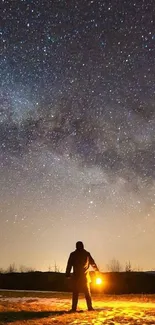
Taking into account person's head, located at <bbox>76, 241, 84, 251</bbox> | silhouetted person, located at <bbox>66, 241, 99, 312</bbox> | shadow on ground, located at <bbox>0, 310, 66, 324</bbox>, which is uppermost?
person's head, located at <bbox>76, 241, 84, 251</bbox>

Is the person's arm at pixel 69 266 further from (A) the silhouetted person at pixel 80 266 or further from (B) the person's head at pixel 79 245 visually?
(B) the person's head at pixel 79 245

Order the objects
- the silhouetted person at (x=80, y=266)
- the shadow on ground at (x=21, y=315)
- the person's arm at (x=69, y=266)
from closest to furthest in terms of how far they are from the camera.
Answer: the shadow on ground at (x=21, y=315) → the silhouetted person at (x=80, y=266) → the person's arm at (x=69, y=266)

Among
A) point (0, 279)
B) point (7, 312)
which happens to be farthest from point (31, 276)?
point (7, 312)

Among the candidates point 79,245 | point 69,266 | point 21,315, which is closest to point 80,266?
point 69,266

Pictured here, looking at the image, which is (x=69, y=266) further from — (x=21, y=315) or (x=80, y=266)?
(x=21, y=315)

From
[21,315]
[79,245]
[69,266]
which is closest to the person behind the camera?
[21,315]

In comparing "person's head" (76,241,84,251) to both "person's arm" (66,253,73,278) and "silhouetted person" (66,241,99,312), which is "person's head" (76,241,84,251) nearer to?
"silhouetted person" (66,241,99,312)

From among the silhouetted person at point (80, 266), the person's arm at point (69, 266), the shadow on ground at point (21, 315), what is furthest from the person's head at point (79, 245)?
the shadow on ground at point (21, 315)

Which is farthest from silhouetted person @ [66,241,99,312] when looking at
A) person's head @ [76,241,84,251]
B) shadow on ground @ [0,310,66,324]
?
shadow on ground @ [0,310,66,324]

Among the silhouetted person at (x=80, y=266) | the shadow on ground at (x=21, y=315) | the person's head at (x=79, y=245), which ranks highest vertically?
the person's head at (x=79, y=245)

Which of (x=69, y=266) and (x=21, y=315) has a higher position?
(x=69, y=266)

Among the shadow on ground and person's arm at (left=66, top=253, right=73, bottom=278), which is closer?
the shadow on ground

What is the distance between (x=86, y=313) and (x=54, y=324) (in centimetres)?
213

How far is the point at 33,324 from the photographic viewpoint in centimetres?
923
